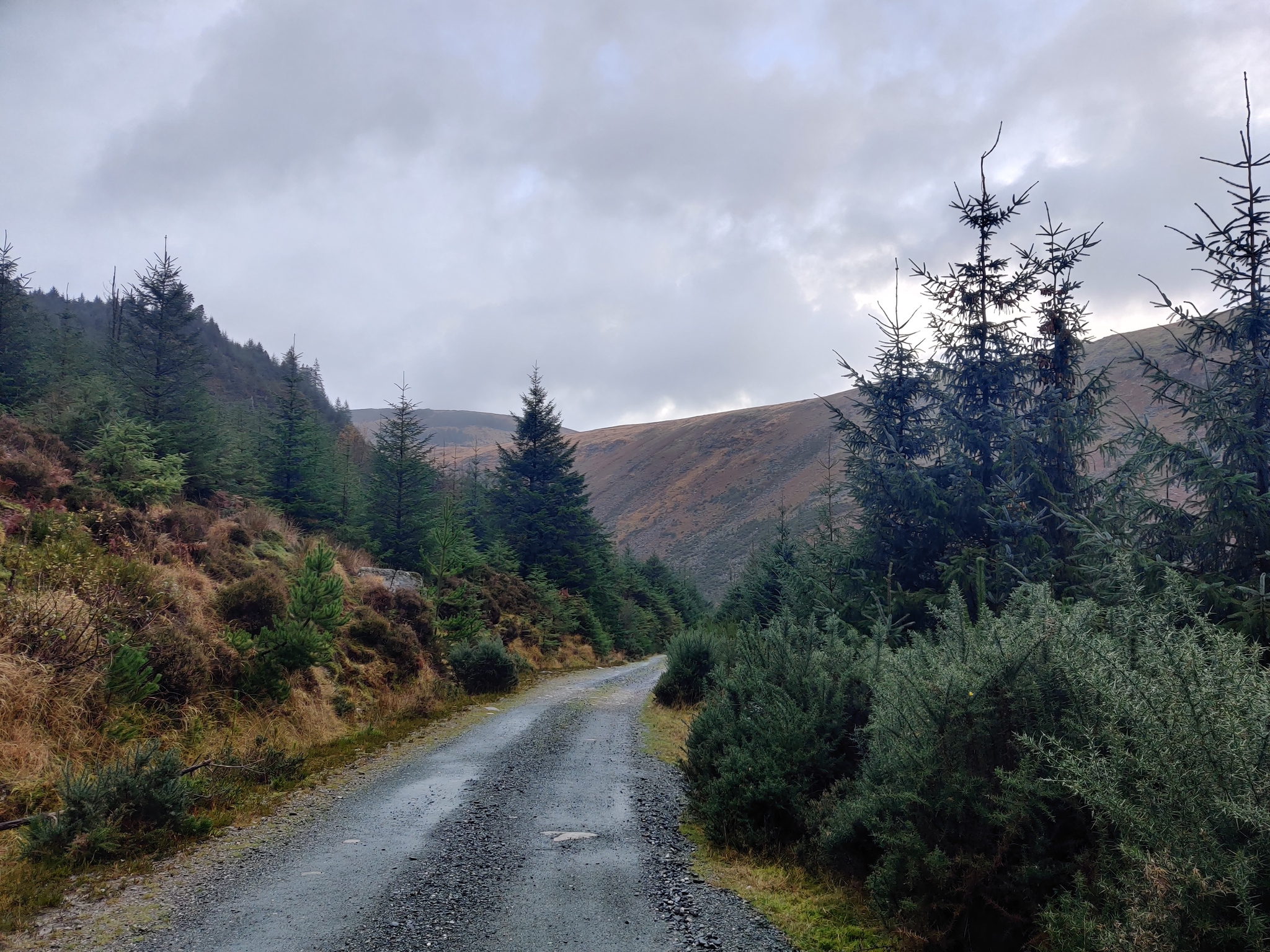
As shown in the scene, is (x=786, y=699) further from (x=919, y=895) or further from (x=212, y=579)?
(x=212, y=579)

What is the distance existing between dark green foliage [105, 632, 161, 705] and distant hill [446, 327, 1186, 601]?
66074mm

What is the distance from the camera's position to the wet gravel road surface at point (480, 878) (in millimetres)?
4707

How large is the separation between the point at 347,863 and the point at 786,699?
4418mm

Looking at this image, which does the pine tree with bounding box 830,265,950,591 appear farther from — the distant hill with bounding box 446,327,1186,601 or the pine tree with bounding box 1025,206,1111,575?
the distant hill with bounding box 446,327,1186,601

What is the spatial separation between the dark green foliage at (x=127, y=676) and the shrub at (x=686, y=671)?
10487 mm

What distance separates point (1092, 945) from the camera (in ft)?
11.2

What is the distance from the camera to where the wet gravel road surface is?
471 cm

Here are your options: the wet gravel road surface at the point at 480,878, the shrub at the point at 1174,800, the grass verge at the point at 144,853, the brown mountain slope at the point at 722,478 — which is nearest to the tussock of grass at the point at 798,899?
the wet gravel road surface at the point at 480,878

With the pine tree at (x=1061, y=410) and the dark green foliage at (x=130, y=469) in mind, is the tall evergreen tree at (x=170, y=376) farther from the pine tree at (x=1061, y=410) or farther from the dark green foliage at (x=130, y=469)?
the pine tree at (x=1061, y=410)

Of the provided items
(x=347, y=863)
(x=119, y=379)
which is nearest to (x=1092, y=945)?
(x=347, y=863)

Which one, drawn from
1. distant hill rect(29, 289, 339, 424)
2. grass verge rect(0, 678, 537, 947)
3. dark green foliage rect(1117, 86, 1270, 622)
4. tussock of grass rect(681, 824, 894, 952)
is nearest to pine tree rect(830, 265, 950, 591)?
dark green foliage rect(1117, 86, 1270, 622)

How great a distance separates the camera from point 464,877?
5.77 meters

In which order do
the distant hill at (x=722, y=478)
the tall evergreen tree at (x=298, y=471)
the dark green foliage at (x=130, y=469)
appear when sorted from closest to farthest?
1. the dark green foliage at (x=130, y=469)
2. the tall evergreen tree at (x=298, y=471)
3. the distant hill at (x=722, y=478)

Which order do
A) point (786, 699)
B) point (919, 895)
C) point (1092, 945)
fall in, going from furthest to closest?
point (786, 699) → point (919, 895) → point (1092, 945)
